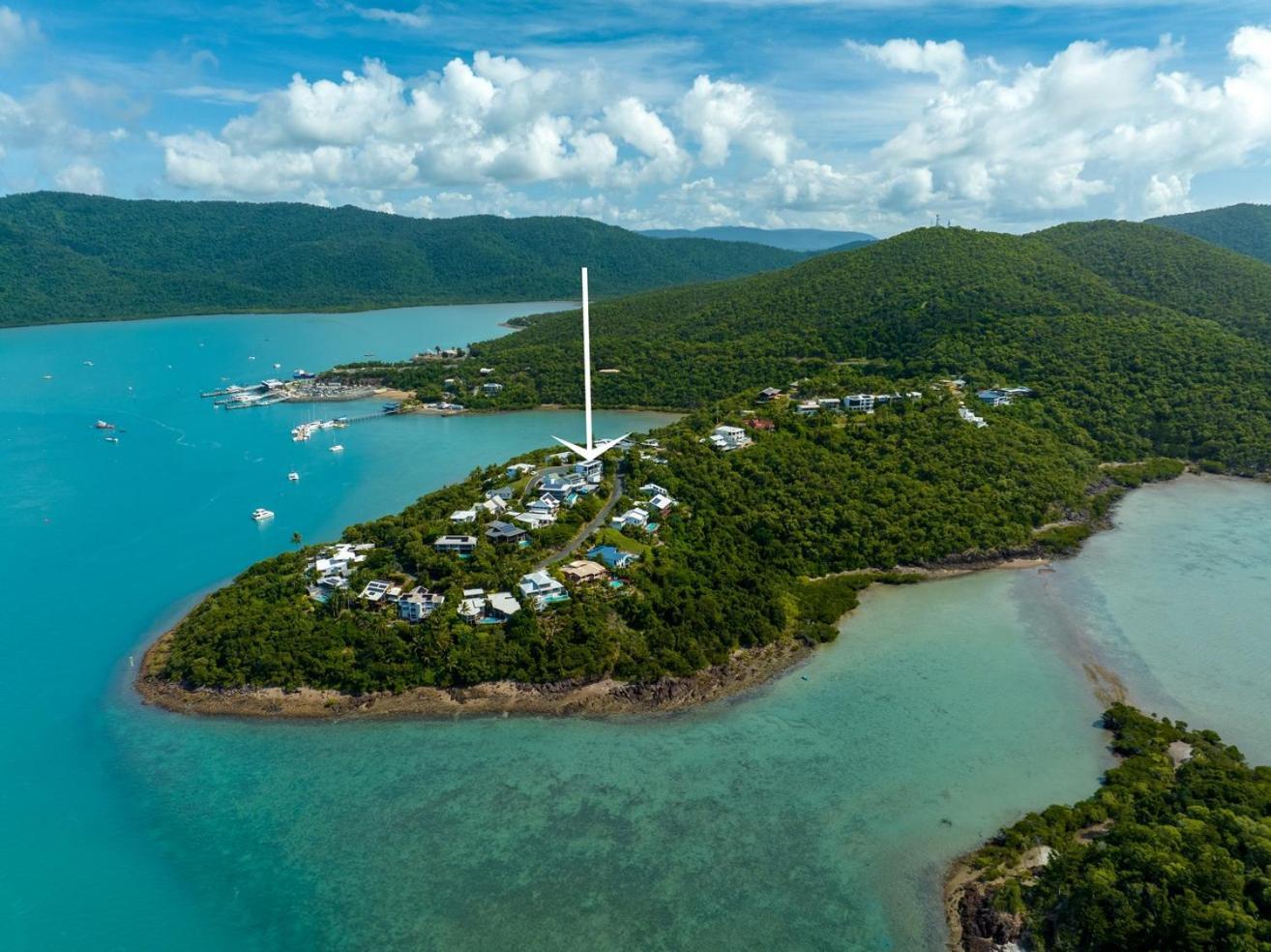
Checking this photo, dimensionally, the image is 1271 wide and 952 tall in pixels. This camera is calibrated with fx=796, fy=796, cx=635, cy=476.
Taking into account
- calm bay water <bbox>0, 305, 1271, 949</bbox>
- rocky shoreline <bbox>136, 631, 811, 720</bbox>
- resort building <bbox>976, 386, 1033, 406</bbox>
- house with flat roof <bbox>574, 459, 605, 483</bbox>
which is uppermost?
resort building <bbox>976, 386, 1033, 406</bbox>

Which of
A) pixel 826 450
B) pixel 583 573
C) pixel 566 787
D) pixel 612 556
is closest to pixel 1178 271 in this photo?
pixel 826 450

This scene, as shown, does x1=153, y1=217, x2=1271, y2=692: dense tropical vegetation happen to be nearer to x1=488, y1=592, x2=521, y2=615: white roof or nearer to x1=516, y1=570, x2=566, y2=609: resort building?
x1=488, y1=592, x2=521, y2=615: white roof

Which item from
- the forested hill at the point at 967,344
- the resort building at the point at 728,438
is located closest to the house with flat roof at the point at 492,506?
the resort building at the point at 728,438

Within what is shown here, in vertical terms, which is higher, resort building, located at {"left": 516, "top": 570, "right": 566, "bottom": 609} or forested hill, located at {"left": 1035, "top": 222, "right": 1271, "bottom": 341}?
forested hill, located at {"left": 1035, "top": 222, "right": 1271, "bottom": 341}

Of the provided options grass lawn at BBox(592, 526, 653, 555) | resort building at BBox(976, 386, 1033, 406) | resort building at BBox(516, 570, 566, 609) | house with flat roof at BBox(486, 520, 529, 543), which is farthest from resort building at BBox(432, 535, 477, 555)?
resort building at BBox(976, 386, 1033, 406)

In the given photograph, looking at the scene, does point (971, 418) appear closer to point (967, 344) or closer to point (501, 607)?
point (967, 344)

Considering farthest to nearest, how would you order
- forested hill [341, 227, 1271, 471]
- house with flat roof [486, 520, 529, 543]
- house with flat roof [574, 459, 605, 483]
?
forested hill [341, 227, 1271, 471] → house with flat roof [574, 459, 605, 483] → house with flat roof [486, 520, 529, 543]

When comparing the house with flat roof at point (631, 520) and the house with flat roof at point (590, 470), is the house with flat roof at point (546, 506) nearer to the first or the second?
the house with flat roof at point (631, 520)
